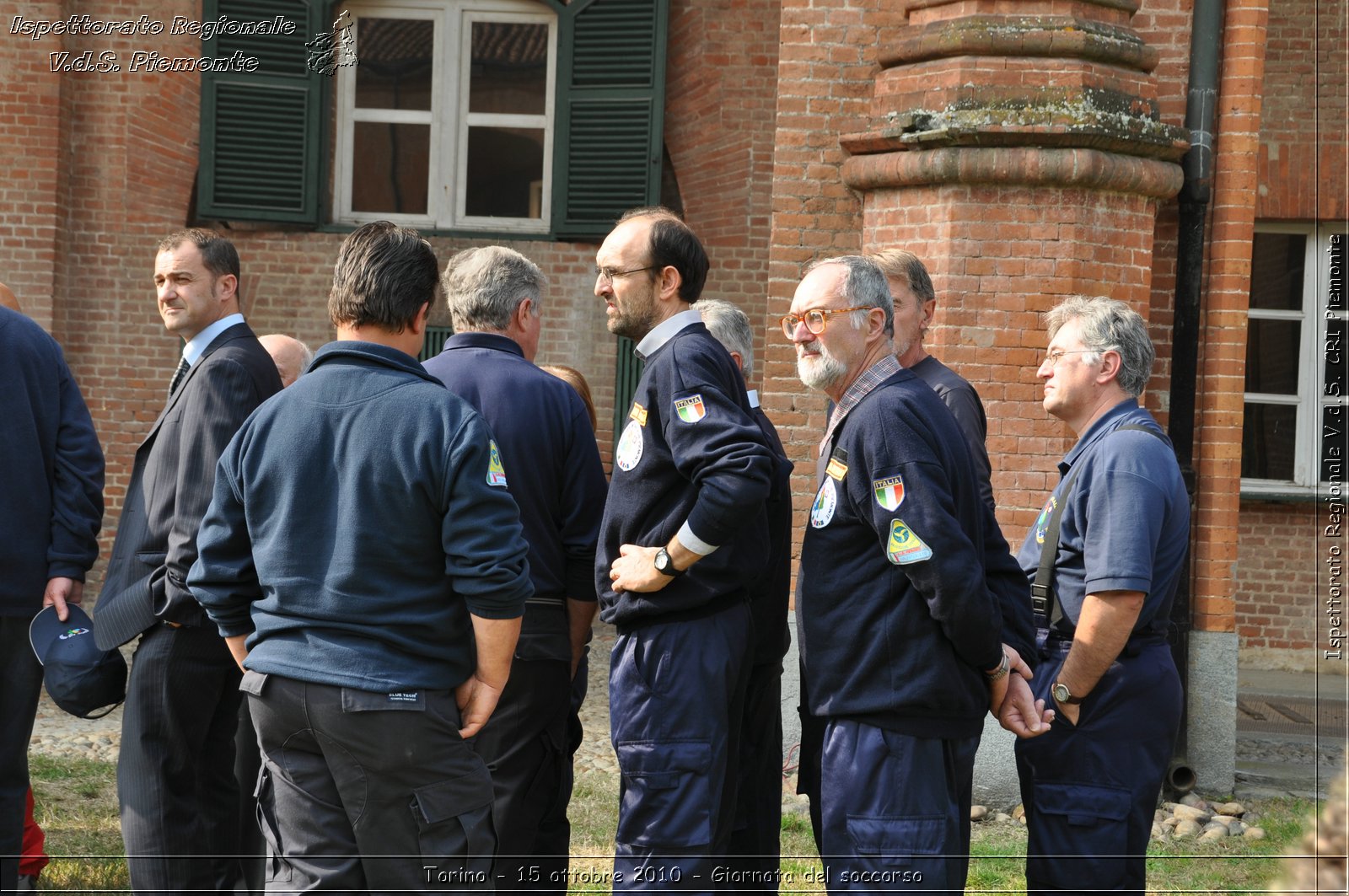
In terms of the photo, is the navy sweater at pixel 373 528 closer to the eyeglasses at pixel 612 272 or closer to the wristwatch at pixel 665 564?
the wristwatch at pixel 665 564

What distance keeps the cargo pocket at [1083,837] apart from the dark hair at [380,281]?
2260 mm

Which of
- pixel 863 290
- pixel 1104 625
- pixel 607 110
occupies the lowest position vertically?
pixel 1104 625

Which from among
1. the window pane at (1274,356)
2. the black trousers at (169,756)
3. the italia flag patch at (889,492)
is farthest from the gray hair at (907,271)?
the window pane at (1274,356)

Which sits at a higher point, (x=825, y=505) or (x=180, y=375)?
(x=180, y=375)

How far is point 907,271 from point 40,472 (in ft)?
9.97

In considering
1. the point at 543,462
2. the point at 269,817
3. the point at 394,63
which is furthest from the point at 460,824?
the point at 394,63

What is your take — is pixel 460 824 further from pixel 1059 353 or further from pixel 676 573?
pixel 1059 353

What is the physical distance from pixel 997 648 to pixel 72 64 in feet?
32.5

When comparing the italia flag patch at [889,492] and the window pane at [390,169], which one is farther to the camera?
the window pane at [390,169]

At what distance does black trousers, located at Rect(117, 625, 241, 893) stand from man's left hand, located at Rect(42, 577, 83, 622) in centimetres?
43

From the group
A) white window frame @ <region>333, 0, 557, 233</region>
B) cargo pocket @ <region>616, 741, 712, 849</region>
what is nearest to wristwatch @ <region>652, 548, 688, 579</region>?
cargo pocket @ <region>616, 741, 712, 849</region>

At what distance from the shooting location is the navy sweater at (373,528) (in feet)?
9.15

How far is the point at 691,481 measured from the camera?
3.38 meters

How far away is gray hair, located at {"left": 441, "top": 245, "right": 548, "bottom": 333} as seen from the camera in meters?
4.04
